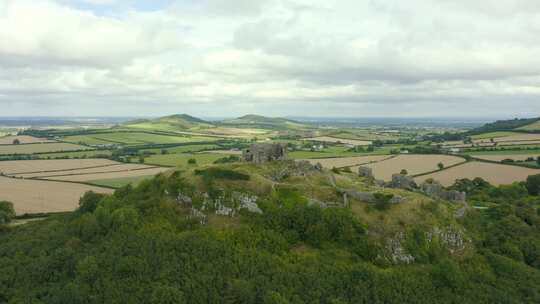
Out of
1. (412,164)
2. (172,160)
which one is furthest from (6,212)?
(412,164)

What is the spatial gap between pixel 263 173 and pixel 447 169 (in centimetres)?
7642

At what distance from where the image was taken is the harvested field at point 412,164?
110125mm

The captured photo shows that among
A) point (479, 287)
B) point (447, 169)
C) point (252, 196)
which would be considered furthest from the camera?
point (447, 169)

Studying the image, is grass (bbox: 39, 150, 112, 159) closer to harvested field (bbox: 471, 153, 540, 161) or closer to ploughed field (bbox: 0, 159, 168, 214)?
ploughed field (bbox: 0, 159, 168, 214)

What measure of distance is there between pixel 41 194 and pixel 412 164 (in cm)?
10219

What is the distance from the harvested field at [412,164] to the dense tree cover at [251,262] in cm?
5469

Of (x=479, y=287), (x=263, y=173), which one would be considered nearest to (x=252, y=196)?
(x=263, y=173)

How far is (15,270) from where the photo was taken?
46.6 meters

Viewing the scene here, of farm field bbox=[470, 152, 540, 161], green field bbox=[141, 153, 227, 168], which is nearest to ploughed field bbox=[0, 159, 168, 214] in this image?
green field bbox=[141, 153, 227, 168]

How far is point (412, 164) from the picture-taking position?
123188mm

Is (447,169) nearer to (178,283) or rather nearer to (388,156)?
(388,156)

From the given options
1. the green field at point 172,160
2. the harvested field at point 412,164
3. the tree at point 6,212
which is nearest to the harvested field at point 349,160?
the harvested field at point 412,164

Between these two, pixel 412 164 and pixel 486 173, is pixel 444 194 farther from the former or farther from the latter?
pixel 412 164

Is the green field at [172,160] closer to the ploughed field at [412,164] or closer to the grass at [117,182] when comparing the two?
the grass at [117,182]
